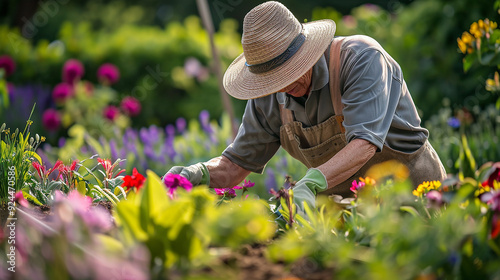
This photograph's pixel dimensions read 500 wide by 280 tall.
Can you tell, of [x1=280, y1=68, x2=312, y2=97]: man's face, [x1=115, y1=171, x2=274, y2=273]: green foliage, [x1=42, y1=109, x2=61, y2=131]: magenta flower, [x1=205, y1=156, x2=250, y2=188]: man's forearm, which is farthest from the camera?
[x1=42, y1=109, x2=61, y2=131]: magenta flower

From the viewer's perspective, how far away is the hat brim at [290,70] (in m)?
1.95

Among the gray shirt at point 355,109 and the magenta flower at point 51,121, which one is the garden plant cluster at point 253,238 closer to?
the gray shirt at point 355,109

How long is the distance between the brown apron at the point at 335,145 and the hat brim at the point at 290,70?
142 mm

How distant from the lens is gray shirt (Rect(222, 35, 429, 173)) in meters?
1.96

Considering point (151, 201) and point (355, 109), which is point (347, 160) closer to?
point (355, 109)

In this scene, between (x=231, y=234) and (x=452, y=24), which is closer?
(x=231, y=234)

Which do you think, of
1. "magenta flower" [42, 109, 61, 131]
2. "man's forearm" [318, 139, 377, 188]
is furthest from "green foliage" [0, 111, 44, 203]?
"magenta flower" [42, 109, 61, 131]

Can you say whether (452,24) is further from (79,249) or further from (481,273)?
(79,249)

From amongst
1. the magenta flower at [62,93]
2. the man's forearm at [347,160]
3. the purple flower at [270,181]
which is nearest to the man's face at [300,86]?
the man's forearm at [347,160]

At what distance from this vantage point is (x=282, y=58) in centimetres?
199

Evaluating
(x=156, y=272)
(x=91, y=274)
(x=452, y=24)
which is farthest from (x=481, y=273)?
(x=452, y=24)

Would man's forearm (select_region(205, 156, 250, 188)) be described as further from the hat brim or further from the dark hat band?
the dark hat band

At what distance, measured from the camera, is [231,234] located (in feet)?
3.08

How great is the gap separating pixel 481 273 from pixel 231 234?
1.67ft
